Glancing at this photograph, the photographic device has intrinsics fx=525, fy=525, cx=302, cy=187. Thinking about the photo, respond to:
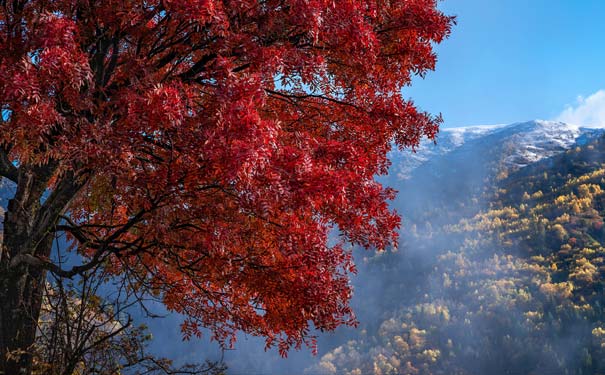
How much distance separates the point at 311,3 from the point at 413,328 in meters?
158

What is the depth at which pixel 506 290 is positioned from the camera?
141 m

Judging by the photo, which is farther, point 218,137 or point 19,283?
point 19,283

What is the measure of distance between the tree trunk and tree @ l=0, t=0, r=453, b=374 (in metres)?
0.02

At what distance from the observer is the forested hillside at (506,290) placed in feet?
380

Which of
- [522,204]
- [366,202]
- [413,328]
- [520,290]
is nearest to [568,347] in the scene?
[520,290]

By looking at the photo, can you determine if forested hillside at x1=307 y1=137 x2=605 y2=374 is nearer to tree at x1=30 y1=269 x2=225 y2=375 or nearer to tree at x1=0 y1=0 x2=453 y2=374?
tree at x1=0 y1=0 x2=453 y2=374

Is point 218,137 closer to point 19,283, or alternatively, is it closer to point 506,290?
point 19,283

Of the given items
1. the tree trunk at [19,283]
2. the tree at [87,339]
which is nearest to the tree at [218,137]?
the tree trunk at [19,283]

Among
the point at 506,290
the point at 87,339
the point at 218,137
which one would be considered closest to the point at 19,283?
the point at 87,339

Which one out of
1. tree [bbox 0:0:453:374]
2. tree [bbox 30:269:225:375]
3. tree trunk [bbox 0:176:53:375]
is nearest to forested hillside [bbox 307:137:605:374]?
tree [bbox 0:0:453:374]

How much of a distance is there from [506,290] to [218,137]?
14959 cm

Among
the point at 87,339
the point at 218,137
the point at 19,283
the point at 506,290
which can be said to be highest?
the point at 506,290

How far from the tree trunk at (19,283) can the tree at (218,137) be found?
25 mm

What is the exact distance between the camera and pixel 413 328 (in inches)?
6078
